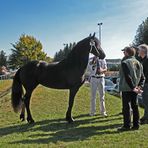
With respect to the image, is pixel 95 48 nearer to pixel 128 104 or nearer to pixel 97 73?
pixel 97 73

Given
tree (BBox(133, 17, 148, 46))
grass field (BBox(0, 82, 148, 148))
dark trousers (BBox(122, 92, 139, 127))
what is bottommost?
grass field (BBox(0, 82, 148, 148))

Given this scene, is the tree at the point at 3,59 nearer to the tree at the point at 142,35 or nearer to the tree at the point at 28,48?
the tree at the point at 28,48

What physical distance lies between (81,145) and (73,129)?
1789mm

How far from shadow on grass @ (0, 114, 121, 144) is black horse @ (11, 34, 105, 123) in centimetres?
50

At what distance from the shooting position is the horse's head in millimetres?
9312

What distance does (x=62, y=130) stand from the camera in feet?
27.5

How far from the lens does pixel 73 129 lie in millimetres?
8438

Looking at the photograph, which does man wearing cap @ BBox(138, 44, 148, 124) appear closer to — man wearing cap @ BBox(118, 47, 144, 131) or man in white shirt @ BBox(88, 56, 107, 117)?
man wearing cap @ BBox(118, 47, 144, 131)

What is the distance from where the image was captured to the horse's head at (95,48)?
9.31 m

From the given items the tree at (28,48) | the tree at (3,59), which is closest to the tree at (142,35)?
the tree at (28,48)

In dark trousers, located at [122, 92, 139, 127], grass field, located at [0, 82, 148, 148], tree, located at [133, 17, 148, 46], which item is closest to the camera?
grass field, located at [0, 82, 148, 148]

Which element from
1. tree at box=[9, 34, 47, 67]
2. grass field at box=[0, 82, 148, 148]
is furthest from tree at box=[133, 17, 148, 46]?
grass field at box=[0, 82, 148, 148]

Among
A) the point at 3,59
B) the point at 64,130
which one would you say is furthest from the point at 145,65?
the point at 3,59

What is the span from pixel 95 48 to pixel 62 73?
1210mm
